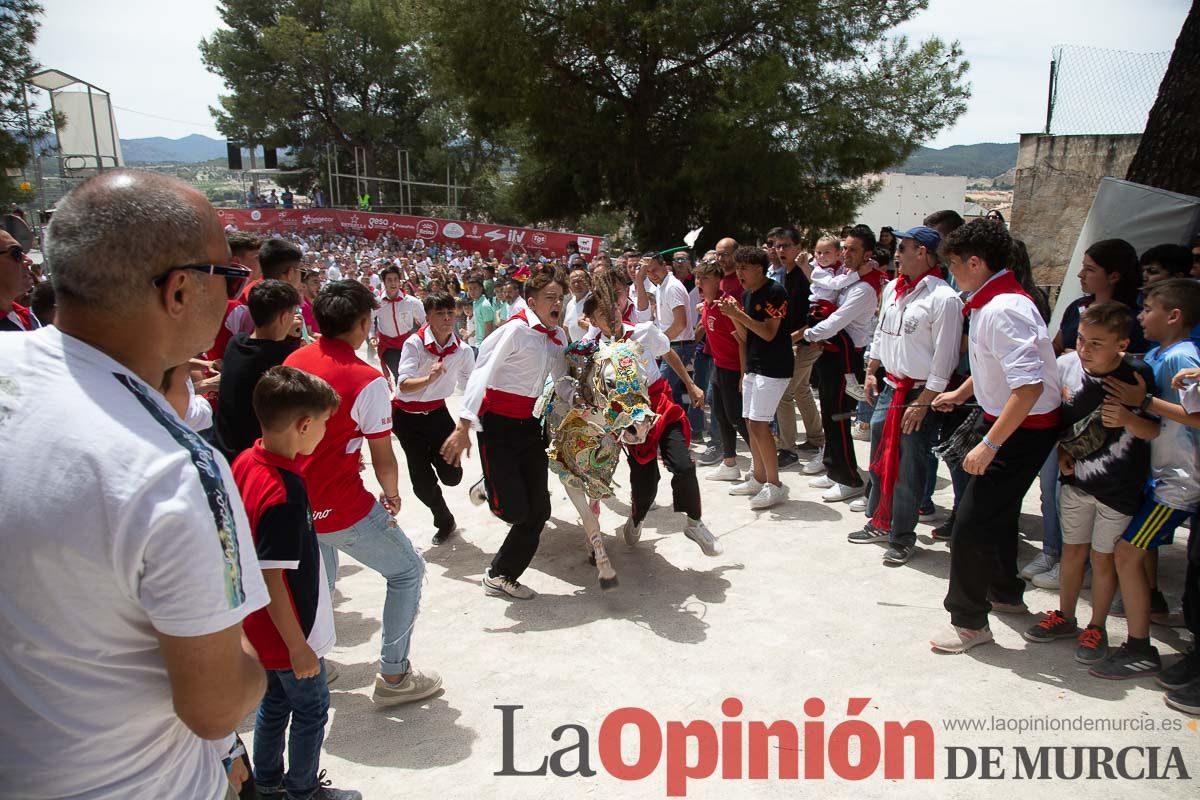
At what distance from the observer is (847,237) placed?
6.23 meters

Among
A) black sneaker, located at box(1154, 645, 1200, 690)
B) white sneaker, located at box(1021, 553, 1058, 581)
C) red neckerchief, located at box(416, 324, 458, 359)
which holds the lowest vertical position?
white sneaker, located at box(1021, 553, 1058, 581)

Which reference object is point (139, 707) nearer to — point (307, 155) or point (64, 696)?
point (64, 696)

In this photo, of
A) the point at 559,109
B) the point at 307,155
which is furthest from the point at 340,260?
the point at 307,155

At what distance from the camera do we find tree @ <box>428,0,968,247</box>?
17.7 meters

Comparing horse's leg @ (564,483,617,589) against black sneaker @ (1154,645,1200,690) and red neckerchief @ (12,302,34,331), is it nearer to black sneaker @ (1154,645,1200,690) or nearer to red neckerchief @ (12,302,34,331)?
black sneaker @ (1154,645,1200,690)

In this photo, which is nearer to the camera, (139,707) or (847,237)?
(139,707)

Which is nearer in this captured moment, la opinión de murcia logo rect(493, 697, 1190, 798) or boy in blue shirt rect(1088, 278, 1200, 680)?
la opinión de murcia logo rect(493, 697, 1190, 798)

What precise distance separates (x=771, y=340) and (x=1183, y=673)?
127 inches

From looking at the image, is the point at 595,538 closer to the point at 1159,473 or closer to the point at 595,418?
the point at 595,418

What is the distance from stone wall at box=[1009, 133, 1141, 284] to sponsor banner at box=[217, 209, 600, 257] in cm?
1381

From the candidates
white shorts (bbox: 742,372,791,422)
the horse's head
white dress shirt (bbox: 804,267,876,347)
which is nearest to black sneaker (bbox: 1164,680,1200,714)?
the horse's head

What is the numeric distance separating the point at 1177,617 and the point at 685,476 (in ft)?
8.96

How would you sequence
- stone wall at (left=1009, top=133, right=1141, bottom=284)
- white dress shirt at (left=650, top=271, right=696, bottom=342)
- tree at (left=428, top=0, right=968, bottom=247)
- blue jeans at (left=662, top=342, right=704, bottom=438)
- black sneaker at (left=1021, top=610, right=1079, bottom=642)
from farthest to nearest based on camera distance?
tree at (left=428, top=0, right=968, bottom=247) < stone wall at (left=1009, top=133, right=1141, bottom=284) < blue jeans at (left=662, top=342, right=704, bottom=438) < white dress shirt at (left=650, top=271, right=696, bottom=342) < black sneaker at (left=1021, top=610, right=1079, bottom=642)

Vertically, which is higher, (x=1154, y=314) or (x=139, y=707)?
(x=1154, y=314)
